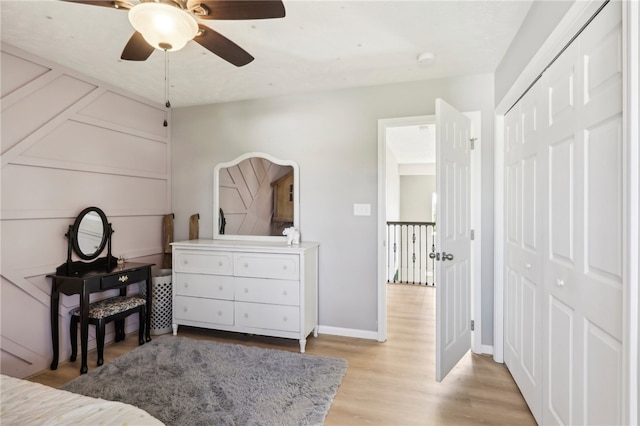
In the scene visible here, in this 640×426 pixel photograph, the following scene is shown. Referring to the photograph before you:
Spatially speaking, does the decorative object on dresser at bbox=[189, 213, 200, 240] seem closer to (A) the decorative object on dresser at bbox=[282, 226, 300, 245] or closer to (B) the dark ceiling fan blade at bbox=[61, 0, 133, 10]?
(A) the decorative object on dresser at bbox=[282, 226, 300, 245]

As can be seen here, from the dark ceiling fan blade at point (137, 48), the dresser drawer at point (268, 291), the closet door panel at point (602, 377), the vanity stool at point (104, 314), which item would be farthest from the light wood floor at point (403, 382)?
the dark ceiling fan blade at point (137, 48)

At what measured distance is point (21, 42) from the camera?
91.6 inches

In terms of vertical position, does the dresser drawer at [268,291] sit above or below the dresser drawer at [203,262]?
below

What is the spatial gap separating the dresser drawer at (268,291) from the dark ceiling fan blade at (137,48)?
6.43 feet

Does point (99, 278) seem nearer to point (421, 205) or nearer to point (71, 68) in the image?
point (71, 68)

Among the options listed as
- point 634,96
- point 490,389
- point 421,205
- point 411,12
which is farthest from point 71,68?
point 421,205

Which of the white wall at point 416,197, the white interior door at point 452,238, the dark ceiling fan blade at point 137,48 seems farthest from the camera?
the white wall at point 416,197

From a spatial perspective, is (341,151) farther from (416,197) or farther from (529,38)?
(416,197)

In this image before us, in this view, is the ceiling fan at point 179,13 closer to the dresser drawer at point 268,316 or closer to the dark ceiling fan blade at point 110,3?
the dark ceiling fan blade at point 110,3

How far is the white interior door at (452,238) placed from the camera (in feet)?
7.40

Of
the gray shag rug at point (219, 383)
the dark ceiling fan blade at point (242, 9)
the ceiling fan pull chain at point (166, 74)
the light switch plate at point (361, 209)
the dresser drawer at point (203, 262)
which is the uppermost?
the ceiling fan pull chain at point (166, 74)

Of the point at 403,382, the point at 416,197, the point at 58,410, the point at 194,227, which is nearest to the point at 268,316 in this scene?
the point at 403,382

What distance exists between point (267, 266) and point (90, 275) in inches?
56.0

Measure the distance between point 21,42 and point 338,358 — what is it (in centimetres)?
340
